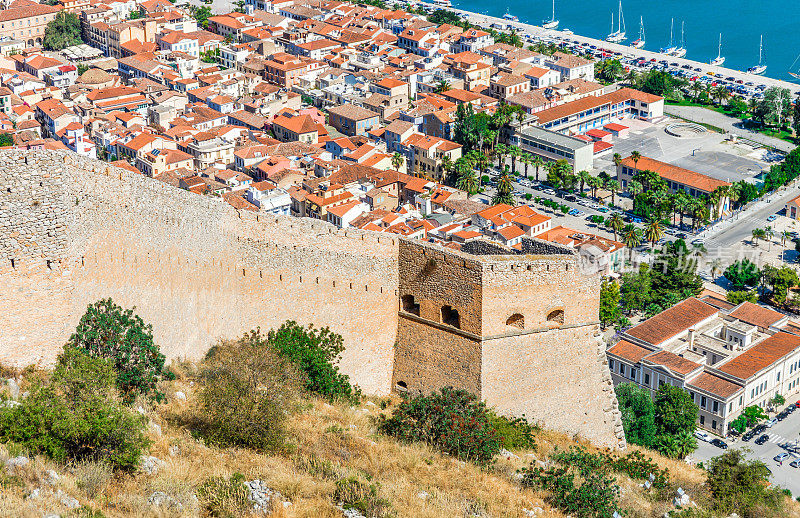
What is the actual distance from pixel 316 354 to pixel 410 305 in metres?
2.19

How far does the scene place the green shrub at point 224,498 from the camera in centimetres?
1384

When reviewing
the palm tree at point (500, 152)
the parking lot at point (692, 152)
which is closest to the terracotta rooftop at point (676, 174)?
the parking lot at point (692, 152)

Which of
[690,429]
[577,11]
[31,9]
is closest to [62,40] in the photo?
[31,9]

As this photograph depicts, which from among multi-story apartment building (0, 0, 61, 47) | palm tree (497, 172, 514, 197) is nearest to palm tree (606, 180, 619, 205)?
palm tree (497, 172, 514, 197)

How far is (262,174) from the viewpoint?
67.5 meters

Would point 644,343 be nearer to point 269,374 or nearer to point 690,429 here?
point 690,429

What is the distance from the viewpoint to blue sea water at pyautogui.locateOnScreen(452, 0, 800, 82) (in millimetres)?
108250

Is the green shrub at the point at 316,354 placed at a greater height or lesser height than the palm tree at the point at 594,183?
greater

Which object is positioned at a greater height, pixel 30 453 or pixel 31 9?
pixel 30 453

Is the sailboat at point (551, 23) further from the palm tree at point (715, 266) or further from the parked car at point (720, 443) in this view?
the parked car at point (720, 443)

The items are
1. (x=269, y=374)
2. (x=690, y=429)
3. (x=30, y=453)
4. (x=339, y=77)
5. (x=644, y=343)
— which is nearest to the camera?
(x=30, y=453)

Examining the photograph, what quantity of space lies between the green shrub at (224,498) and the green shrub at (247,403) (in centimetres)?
221

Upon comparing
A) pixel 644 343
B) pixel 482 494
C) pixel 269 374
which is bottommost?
pixel 644 343

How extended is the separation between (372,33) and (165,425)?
88.4 m
